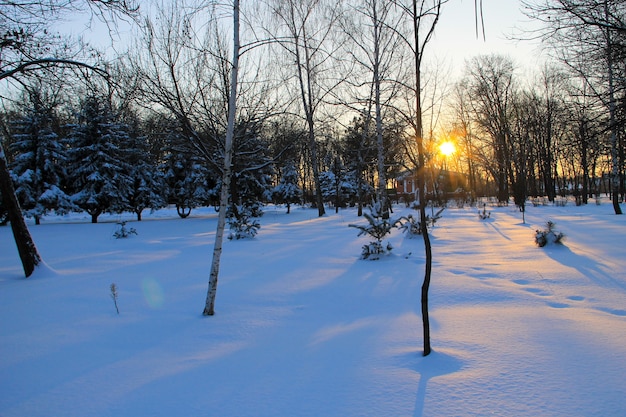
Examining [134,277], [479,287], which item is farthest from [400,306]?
[134,277]

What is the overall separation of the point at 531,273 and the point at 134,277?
21.4 feet

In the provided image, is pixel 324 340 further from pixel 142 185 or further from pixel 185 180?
pixel 185 180

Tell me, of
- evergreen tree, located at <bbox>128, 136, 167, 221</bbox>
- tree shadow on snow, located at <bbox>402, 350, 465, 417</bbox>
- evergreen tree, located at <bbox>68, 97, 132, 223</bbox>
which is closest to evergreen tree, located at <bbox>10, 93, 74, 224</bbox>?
evergreen tree, located at <bbox>68, 97, 132, 223</bbox>

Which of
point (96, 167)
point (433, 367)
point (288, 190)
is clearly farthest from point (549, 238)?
point (96, 167)

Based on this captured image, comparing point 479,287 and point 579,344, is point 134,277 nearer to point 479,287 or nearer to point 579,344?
point 479,287

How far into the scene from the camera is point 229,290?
17.4ft

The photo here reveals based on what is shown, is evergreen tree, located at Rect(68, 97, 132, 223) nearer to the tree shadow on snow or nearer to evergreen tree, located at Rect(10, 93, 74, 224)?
evergreen tree, located at Rect(10, 93, 74, 224)

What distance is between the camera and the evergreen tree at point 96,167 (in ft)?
65.4

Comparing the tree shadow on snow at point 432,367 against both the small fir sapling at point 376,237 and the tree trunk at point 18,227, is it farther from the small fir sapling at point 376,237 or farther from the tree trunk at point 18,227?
the tree trunk at point 18,227

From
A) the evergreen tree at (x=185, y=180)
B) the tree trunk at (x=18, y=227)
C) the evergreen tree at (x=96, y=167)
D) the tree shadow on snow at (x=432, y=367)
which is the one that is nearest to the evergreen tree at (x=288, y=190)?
the evergreen tree at (x=185, y=180)

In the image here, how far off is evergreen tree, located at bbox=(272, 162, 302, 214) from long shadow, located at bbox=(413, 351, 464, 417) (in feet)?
80.6

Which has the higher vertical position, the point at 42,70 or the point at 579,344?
the point at 42,70

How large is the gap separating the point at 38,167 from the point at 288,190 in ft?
50.5

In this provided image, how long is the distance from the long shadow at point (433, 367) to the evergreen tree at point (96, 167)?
20994 millimetres
